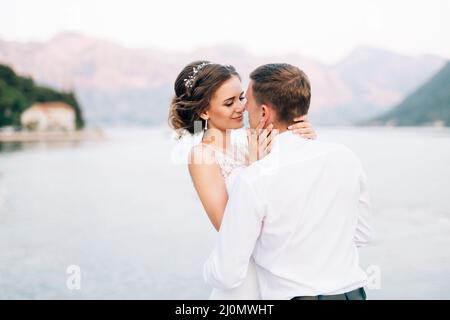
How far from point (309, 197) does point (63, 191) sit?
64.6 feet

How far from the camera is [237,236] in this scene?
160 centimetres

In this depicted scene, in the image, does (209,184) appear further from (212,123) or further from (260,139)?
(212,123)

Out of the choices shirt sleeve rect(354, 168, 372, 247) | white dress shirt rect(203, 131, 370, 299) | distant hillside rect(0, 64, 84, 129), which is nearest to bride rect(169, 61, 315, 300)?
white dress shirt rect(203, 131, 370, 299)

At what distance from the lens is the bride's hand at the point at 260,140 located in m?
1.74

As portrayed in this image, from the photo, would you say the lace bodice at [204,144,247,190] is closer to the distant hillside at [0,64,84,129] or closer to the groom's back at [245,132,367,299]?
the groom's back at [245,132,367,299]

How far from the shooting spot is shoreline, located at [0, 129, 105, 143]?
197ft

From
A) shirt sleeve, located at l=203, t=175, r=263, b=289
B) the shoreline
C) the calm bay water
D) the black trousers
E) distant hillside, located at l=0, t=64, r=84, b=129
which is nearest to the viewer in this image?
shirt sleeve, located at l=203, t=175, r=263, b=289

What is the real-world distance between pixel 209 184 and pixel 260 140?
8.7 inches

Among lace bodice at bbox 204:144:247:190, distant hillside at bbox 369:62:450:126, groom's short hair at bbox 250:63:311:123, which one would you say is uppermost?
distant hillside at bbox 369:62:450:126

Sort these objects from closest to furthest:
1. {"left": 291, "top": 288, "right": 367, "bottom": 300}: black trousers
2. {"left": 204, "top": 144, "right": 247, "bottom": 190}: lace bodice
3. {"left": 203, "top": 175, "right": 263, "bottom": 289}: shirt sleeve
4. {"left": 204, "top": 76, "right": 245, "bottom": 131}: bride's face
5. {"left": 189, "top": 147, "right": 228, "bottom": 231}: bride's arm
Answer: {"left": 203, "top": 175, "right": 263, "bottom": 289}: shirt sleeve < {"left": 291, "top": 288, "right": 367, "bottom": 300}: black trousers < {"left": 189, "top": 147, "right": 228, "bottom": 231}: bride's arm < {"left": 204, "top": 144, "right": 247, "bottom": 190}: lace bodice < {"left": 204, "top": 76, "right": 245, "bottom": 131}: bride's face

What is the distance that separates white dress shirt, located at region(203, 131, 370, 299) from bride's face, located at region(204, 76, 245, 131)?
0.48m

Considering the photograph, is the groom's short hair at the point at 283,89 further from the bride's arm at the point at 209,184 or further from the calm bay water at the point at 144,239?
the calm bay water at the point at 144,239

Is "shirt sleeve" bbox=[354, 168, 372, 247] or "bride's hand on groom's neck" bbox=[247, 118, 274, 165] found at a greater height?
"bride's hand on groom's neck" bbox=[247, 118, 274, 165]
